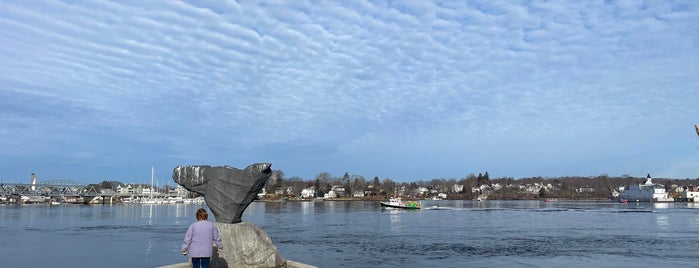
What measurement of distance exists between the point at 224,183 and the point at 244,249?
2.21 meters

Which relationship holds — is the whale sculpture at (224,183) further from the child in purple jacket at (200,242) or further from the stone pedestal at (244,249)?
the child in purple jacket at (200,242)

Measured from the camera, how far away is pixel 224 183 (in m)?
17.7

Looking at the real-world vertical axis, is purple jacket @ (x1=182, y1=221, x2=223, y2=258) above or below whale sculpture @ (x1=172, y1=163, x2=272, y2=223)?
below

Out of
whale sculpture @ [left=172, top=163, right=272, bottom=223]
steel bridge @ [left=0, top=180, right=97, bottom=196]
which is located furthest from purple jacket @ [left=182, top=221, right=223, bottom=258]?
steel bridge @ [left=0, top=180, right=97, bottom=196]

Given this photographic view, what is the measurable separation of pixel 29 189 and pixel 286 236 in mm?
179031

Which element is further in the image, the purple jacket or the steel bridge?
the steel bridge

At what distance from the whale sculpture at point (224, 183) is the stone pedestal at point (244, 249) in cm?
46

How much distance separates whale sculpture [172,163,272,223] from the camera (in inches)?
687

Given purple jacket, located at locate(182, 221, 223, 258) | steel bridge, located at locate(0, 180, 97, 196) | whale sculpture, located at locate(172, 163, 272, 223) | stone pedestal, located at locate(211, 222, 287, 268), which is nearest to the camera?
purple jacket, located at locate(182, 221, 223, 258)

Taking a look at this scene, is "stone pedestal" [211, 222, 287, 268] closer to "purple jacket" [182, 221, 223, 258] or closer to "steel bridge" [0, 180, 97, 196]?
"purple jacket" [182, 221, 223, 258]

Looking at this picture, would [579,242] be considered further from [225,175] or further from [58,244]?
[58,244]

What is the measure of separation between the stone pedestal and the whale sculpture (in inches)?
18.2

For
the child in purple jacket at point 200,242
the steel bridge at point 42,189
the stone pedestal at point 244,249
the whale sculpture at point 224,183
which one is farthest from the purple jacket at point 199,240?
the steel bridge at point 42,189

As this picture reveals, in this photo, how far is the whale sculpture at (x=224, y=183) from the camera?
1744 cm
